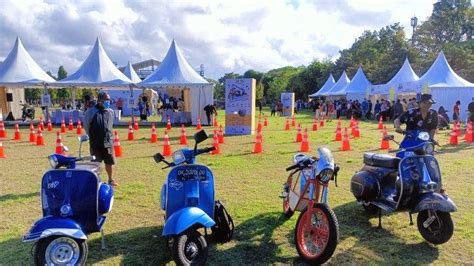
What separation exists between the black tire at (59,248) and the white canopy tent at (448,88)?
25298 millimetres

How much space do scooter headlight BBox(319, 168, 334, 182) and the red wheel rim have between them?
0.33 metres

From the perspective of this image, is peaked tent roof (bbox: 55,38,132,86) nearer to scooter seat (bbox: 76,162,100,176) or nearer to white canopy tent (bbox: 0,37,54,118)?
white canopy tent (bbox: 0,37,54,118)

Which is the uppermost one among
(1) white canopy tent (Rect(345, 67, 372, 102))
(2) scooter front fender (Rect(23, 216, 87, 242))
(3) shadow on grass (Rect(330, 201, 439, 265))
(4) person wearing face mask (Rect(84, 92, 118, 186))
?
(1) white canopy tent (Rect(345, 67, 372, 102))

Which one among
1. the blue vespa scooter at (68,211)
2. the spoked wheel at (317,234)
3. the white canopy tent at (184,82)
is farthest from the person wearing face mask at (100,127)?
the white canopy tent at (184,82)

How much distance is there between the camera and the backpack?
15.6 feet

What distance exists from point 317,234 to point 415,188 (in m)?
1.53

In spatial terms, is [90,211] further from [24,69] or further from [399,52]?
[399,52]

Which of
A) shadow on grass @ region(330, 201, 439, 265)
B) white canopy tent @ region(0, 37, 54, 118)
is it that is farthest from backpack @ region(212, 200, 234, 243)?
white canopy tent @ region(0, 37, 54, 118)

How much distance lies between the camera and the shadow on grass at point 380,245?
14.3 ft

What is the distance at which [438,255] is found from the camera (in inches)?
176

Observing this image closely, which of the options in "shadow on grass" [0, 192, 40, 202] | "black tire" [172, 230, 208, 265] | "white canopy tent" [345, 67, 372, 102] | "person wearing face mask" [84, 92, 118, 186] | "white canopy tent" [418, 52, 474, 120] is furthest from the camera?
"white canopy tent" [345, 67, 372, 102]

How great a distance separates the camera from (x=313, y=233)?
4.25 m

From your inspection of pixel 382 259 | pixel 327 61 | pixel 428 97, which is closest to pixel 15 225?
pixel 382 259

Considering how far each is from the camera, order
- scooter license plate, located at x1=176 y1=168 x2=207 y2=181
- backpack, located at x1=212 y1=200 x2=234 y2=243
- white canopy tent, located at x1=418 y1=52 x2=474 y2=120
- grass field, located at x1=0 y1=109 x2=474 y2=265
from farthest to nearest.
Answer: white canopy tent, located at x1=418 y1=52 x2=474 y2=120 → backpack, located at x1=212 y1=200 x2=234 y2=243 → grass field, located at x1=0 y1=109 x2=474 y2=265 → scooter license plate, located at x1=176 y1=168 x2=207 y2=181
